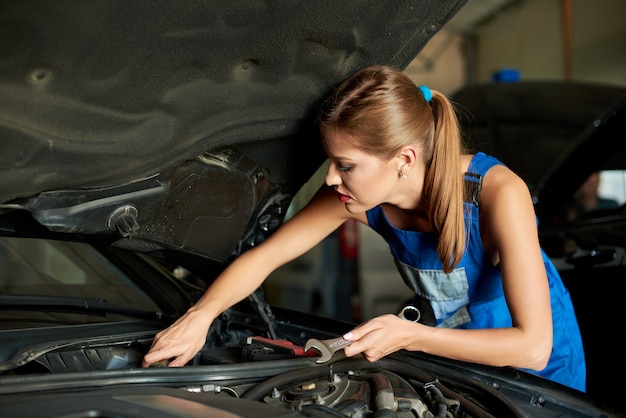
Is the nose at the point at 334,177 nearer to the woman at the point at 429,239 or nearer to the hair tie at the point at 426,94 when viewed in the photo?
the woman at the point at 429,239

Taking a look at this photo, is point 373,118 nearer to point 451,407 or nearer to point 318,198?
point 318,198

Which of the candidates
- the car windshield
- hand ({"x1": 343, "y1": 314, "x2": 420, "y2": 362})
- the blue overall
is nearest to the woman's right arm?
the blue overall

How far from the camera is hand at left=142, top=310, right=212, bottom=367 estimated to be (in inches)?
58.4

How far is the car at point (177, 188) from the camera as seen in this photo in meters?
1.14

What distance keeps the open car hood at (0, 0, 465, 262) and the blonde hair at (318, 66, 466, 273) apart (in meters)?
0.07

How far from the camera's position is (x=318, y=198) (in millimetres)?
1833

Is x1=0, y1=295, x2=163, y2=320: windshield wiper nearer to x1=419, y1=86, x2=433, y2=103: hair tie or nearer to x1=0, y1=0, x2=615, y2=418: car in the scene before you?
x1=0, y1=0, x2=615, y2=418: car

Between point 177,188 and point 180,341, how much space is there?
33cm

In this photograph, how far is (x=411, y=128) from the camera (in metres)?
1.53

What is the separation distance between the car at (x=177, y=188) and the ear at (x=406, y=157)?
0.66 feet

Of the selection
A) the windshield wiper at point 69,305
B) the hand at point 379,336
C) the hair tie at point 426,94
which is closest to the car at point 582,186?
the hair tie at point 426,94

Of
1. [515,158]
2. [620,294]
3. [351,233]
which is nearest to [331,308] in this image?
[351,233]

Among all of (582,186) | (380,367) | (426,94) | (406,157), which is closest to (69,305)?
(380,367)

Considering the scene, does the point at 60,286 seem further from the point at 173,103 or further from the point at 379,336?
the point at 379,336
